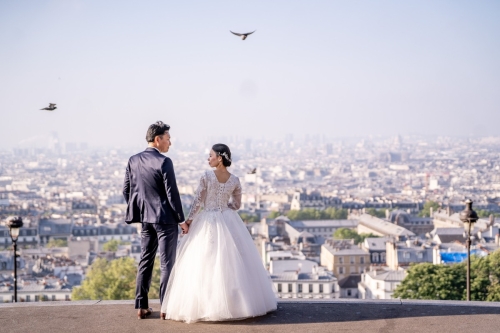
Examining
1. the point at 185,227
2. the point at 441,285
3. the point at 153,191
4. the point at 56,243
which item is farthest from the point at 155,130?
the point at 56,243

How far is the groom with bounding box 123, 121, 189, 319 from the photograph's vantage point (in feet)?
24.0

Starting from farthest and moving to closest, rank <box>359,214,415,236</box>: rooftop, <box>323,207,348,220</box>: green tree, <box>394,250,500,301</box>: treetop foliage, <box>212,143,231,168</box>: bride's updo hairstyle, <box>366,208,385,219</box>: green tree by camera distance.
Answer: <box>366,208,385,219</box>: green tree
<box>323,207,348,220</box>: green tree
<box>359,214,415,236</box>: rooftop
<box>394,250,500,301</box>: treetop foliage
<box>212,143,231,168</box>: bride's updo hairstyle

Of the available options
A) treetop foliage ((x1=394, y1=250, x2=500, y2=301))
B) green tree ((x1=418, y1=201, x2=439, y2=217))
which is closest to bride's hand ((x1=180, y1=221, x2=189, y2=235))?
treetop foliage ((x1=394, y1=250, x2=500, y2=301))

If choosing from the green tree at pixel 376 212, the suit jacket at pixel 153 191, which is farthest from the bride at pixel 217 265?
the green tree at pixel 376 212

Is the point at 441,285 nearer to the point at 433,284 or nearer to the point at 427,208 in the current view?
Answer: the point at 433,284

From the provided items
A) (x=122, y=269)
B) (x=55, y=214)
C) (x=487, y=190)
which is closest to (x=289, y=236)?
(x=55, y=214)

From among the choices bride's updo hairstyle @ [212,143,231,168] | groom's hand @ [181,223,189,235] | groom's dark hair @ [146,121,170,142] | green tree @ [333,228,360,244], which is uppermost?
groom's dark hair @ [146,121,170,142]

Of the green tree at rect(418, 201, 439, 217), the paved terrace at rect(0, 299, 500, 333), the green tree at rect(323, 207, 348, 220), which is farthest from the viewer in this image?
the green tree at rect(323, 207, 348, 220)

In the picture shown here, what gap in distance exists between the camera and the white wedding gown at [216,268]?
7203 millimetres

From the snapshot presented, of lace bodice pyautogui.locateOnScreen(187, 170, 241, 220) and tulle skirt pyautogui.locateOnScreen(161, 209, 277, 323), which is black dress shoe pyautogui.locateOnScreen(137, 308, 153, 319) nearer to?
tulle skirt pyautogui.locateOnScreen(161, 209, 277, 323)

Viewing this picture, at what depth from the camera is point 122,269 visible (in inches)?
1694

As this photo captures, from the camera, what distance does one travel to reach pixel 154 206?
7344mm

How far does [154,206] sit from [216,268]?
2.45ft

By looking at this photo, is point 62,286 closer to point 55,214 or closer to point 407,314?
point 407,314
